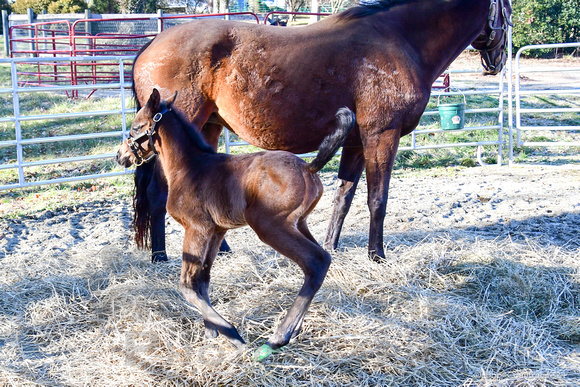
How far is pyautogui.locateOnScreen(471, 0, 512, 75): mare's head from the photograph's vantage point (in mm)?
4458

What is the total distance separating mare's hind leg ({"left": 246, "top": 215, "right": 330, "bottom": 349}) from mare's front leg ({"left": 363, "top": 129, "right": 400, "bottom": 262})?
4.57 ft

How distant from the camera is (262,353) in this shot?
9.14 ft

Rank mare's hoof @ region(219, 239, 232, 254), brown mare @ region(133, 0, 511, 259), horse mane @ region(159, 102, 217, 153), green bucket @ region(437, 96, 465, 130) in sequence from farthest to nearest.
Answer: green bucket @ region(437, 96, 465, 130) → mare's hoof @ region(219, 239, 232, 254) → brown mare @ region(133, 0, 511, 259) → horse mane @ region(159, 102, 217, 153)

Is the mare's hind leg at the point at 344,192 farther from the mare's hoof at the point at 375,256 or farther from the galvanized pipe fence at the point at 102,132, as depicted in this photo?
the galvanized pipe fence at the point at 102,132

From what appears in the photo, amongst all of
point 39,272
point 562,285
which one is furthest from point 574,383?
point 39,272

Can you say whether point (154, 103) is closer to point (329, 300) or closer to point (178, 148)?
point (178, 148)

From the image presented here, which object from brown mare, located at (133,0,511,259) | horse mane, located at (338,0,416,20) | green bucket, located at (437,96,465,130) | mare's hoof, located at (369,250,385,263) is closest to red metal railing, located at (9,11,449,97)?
green bucket, located at (437,96,465,130)

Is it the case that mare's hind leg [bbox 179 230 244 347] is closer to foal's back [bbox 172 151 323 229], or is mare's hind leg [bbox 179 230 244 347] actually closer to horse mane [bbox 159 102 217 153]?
foal's back [bbox 172 151 323 229]

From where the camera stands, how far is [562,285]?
3871 millimetres

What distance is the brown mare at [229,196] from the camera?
9.28 feet

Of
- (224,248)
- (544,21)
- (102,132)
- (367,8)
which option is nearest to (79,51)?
(102,132)

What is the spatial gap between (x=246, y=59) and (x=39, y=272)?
234 centimetres

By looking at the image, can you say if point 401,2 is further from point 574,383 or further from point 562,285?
point 574,383

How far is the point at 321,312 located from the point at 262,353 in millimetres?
608
